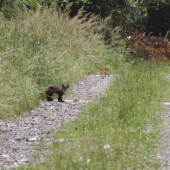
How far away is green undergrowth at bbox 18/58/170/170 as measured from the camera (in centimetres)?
337

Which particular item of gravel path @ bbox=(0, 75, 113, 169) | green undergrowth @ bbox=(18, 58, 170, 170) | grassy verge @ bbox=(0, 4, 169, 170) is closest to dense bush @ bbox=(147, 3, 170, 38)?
grassy verge @ bbox=(0, 4, 169, 170)

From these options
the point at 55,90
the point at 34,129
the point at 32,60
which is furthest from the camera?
the point at 32,60

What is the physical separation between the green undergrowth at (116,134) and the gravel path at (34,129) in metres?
0.23

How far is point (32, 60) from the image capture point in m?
7.08

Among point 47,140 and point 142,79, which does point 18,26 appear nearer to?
point 142,79

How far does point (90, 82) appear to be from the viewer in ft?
29.0

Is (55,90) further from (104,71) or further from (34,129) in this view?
(104,71)

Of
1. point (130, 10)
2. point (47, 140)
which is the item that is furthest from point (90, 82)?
point (130, 10)

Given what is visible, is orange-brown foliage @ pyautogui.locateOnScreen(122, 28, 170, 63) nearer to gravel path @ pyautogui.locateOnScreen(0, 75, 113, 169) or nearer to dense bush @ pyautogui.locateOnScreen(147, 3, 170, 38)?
dense bush @ pyautogui.locateOnScreen(147, 3, 170, 38)

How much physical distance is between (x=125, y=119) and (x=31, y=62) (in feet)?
8.72

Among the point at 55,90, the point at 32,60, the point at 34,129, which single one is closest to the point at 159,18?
the point at 32,60

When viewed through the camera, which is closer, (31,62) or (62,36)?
(31,62)

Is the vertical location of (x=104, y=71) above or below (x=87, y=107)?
below

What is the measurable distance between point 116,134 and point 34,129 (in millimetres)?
1269
